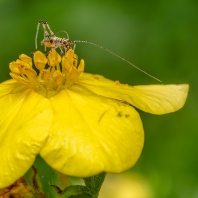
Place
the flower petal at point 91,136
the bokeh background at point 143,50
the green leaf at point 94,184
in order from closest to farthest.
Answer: the flower petal at point 91,136
the green leaf at point 94,184
the bokeh background at point 143,50

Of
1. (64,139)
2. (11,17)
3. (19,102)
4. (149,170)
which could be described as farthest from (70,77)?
(11,17)

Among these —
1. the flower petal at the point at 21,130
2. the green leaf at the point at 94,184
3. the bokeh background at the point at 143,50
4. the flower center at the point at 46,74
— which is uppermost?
the flower center at the point at 46,74

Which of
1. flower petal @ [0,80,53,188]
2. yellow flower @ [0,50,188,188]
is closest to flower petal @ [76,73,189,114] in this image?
yellow flower @ [0,50,188,188]

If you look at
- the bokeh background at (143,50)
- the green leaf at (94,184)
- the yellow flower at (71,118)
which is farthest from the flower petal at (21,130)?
the bokeh background at (143,50)

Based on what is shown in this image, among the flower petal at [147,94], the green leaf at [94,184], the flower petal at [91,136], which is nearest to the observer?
the flower petal at [91,136]

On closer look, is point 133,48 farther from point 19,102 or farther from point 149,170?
point 19,102

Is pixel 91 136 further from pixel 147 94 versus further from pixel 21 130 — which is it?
pixel 147 94

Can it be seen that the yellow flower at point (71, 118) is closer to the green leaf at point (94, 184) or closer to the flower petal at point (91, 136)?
the flower petal at point (91, 136)
